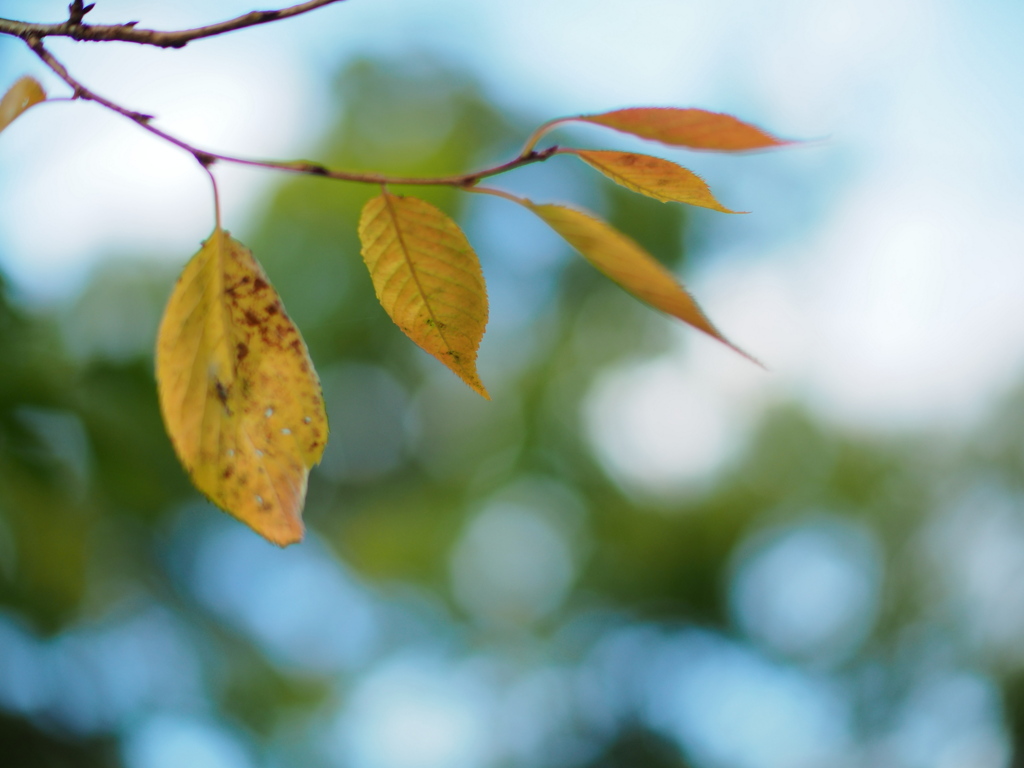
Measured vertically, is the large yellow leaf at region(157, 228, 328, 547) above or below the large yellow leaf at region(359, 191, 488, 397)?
below

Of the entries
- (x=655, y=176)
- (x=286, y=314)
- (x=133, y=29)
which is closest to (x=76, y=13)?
(x=133, y=29)

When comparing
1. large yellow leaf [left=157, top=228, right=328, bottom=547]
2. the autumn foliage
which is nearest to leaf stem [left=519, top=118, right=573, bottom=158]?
the autumn foliage

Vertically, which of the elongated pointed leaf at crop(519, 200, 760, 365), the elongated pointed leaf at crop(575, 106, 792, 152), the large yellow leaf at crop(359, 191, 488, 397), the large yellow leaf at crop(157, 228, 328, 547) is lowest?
the large yellow leaf at crop(157, 228, 328, 547)

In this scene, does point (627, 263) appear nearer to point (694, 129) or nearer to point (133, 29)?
point (694, 129)

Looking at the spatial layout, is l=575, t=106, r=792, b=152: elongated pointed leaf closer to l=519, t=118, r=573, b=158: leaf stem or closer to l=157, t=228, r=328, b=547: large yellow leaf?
l=519, t=118, r=573, b=158: leaf stem

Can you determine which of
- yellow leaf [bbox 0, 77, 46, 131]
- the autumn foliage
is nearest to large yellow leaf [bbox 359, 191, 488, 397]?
the autumn foliage
